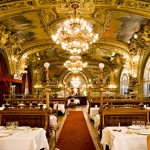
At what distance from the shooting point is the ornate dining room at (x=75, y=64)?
463cm

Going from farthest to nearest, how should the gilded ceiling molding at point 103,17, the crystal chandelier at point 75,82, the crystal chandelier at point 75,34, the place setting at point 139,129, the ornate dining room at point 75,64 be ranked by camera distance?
the crystal chandelier at point 75,82, the gilded ceiling molding at point 103,17, the crystal chandelier at point 75,34, the ornate dining room at point 75,64, the place setting at point 139,129

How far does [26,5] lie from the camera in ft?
25.8

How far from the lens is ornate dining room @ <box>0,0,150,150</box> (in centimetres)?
463

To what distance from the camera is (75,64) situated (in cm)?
1473

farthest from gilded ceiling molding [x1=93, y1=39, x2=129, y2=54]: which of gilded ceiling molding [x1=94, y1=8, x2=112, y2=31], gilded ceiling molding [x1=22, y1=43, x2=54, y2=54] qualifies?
gilded ceiling molding [x1=94, y1=8, x2=112, y2=31]

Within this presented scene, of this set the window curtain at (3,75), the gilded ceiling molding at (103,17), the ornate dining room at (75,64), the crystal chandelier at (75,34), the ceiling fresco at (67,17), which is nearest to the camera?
the ornate dining room at (75,64)

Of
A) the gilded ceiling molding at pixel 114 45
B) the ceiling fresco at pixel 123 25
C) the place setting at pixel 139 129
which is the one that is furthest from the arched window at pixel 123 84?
the place setting at pixel 139 129

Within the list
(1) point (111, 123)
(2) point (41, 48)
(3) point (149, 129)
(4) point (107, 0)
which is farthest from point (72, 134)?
(2) point (41, 48)

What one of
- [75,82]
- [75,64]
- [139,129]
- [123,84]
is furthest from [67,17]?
[75,82]

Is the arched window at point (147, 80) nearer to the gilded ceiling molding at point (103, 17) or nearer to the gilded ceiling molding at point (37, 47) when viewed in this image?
the gilded ceiling molding at point (103, 17)

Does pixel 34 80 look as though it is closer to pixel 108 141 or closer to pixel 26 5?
pixel 26 5

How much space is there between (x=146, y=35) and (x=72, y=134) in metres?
5.85

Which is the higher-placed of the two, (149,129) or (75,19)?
(75,19)

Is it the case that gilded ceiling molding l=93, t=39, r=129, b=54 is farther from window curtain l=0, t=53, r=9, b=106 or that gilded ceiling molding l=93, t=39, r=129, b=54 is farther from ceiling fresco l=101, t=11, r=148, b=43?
window curtain l=0, t=53, r=9, b=106
